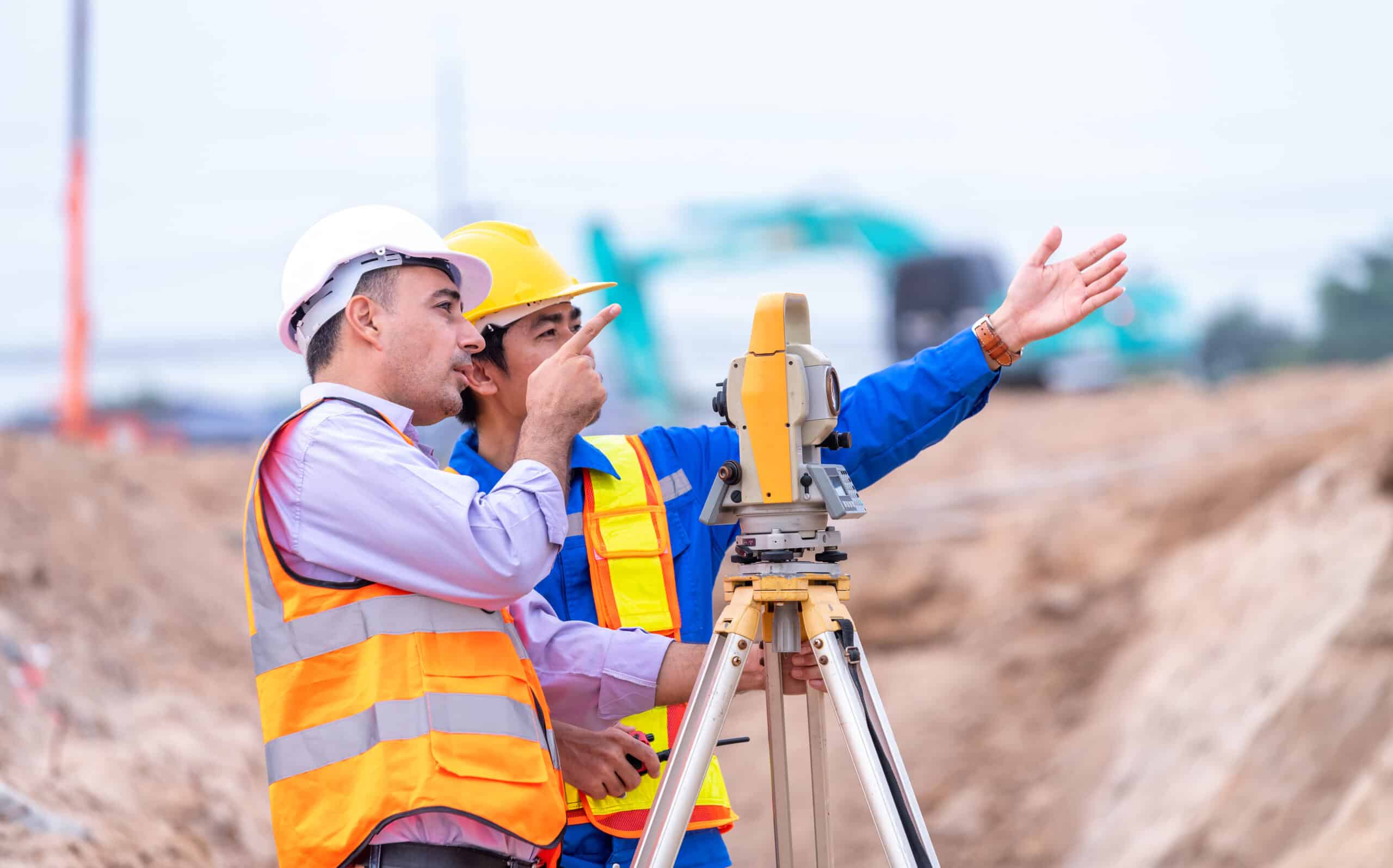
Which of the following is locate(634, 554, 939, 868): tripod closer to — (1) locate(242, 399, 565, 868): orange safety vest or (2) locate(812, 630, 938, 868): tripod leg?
(2) locate(812, 630, 938, 868): tripod leg

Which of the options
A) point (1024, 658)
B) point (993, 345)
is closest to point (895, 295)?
point (1024, 658)

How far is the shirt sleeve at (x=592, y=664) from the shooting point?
2.61m

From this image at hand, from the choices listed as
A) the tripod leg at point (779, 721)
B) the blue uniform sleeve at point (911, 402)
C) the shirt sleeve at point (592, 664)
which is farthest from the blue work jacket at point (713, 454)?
the tripod leg at point (779, 721)

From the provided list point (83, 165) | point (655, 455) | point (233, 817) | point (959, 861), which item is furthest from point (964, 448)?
point (655, 455)

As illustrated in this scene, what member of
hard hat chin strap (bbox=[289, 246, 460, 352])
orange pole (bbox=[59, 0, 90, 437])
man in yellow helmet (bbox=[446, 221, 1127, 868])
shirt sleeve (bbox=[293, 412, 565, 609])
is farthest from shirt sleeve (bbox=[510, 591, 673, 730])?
orange pole (bbox=[59, 0, 90, 437])

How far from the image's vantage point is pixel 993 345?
2.99 meters

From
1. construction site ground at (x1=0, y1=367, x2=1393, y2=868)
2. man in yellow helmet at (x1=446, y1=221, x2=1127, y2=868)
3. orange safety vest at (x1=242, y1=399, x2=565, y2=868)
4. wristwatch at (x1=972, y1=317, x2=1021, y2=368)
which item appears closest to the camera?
orange safety vest at (x1=242, y1=399, x2=565, y2=868)

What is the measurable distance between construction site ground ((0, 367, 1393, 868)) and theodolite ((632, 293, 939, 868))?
9.32 feet

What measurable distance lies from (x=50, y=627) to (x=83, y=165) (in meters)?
9.85

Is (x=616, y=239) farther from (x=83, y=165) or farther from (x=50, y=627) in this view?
(x=50, y=627)

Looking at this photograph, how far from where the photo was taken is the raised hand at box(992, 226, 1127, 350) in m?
2.86

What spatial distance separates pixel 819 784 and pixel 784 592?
418 millimetres

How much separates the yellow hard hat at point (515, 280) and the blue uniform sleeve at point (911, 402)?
2.14ft

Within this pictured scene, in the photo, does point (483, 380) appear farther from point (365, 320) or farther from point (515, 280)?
point (365, 320)
